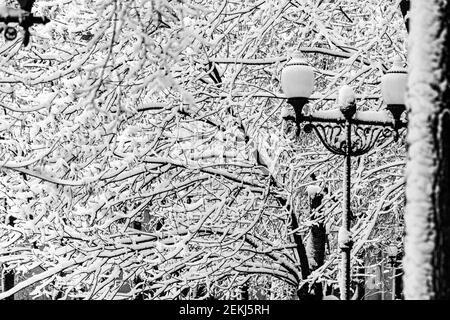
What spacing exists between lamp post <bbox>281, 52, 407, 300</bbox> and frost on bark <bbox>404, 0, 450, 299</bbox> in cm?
348

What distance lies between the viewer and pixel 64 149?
939 centimetres

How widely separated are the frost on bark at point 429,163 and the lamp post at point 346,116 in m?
3.48

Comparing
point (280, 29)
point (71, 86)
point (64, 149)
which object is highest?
point (280, 29)

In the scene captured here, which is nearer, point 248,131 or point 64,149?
point 64,149

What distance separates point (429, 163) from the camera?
3.93 metres

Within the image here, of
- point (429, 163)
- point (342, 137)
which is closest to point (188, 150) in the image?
point (342, 137)

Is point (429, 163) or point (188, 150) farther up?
point (188, 150)

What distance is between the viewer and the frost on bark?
153 inches

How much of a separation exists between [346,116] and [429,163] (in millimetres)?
3796

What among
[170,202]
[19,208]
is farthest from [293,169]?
[19,208]

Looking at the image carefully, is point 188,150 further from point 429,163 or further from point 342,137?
point 429,163

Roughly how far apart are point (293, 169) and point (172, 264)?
2.33 metres

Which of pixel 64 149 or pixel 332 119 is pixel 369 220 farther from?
pixel 64 149

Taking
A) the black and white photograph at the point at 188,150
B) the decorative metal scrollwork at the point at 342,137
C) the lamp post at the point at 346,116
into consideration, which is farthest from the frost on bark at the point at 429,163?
the black and white photograph at the point at 188,150
